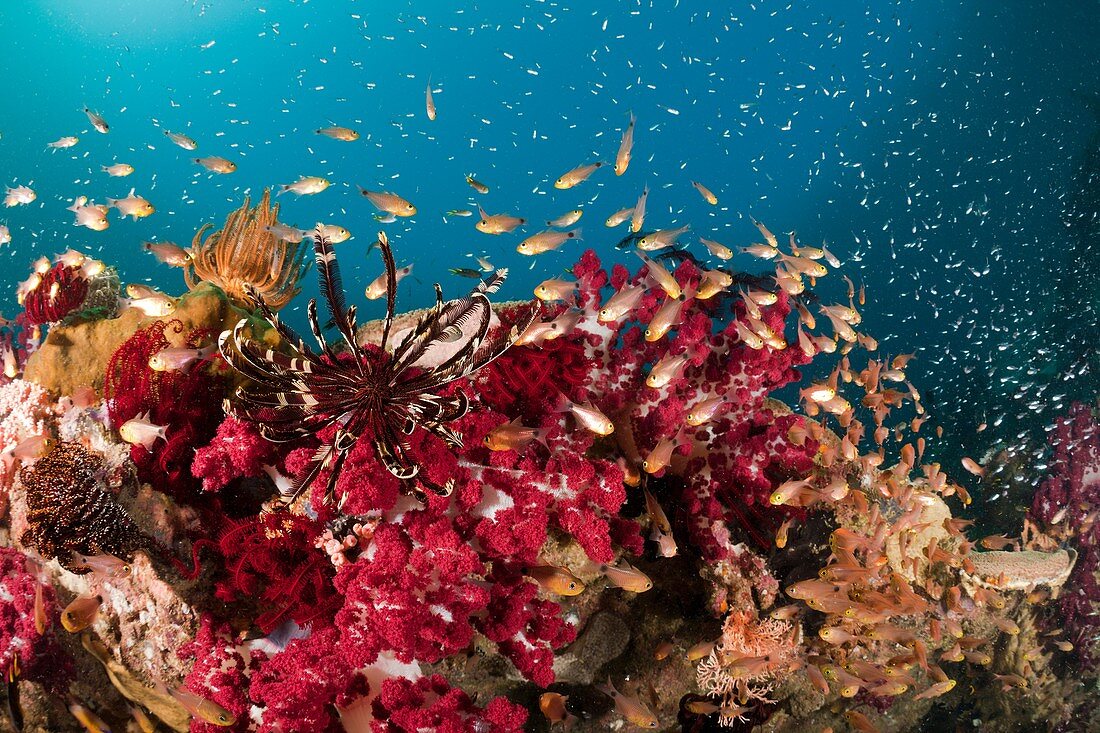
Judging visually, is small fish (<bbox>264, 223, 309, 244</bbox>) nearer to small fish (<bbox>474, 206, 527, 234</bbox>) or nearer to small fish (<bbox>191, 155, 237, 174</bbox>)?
small fish (<bbox>474, 206, 527, 234</bbox>)

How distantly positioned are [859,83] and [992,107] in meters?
21.7

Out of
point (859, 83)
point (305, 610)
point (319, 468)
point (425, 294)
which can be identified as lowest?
point (425, 294)

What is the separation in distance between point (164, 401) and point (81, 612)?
139cm

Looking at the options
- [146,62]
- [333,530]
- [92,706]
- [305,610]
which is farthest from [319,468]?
[146,62]

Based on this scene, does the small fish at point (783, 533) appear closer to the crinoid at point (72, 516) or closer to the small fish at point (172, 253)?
the crinoid at point (72, 516)

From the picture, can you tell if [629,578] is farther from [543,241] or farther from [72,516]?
[543,241]

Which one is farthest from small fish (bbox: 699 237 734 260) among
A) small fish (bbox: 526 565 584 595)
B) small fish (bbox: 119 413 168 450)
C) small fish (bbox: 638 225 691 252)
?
small fish (bbox: 119 413 168 450)

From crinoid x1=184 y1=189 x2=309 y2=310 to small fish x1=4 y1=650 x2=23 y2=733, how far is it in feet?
11.0

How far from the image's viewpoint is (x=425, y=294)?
296ft

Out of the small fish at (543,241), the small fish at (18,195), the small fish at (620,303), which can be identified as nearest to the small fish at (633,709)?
the small fish at (620,303)

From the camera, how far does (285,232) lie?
20.4 ft

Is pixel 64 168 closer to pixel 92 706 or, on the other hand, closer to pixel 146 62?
pixel 146 62

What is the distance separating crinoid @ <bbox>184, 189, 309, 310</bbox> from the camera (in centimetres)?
613

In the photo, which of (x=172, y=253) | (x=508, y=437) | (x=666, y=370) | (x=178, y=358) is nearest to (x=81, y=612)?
(x=178, y=358)
